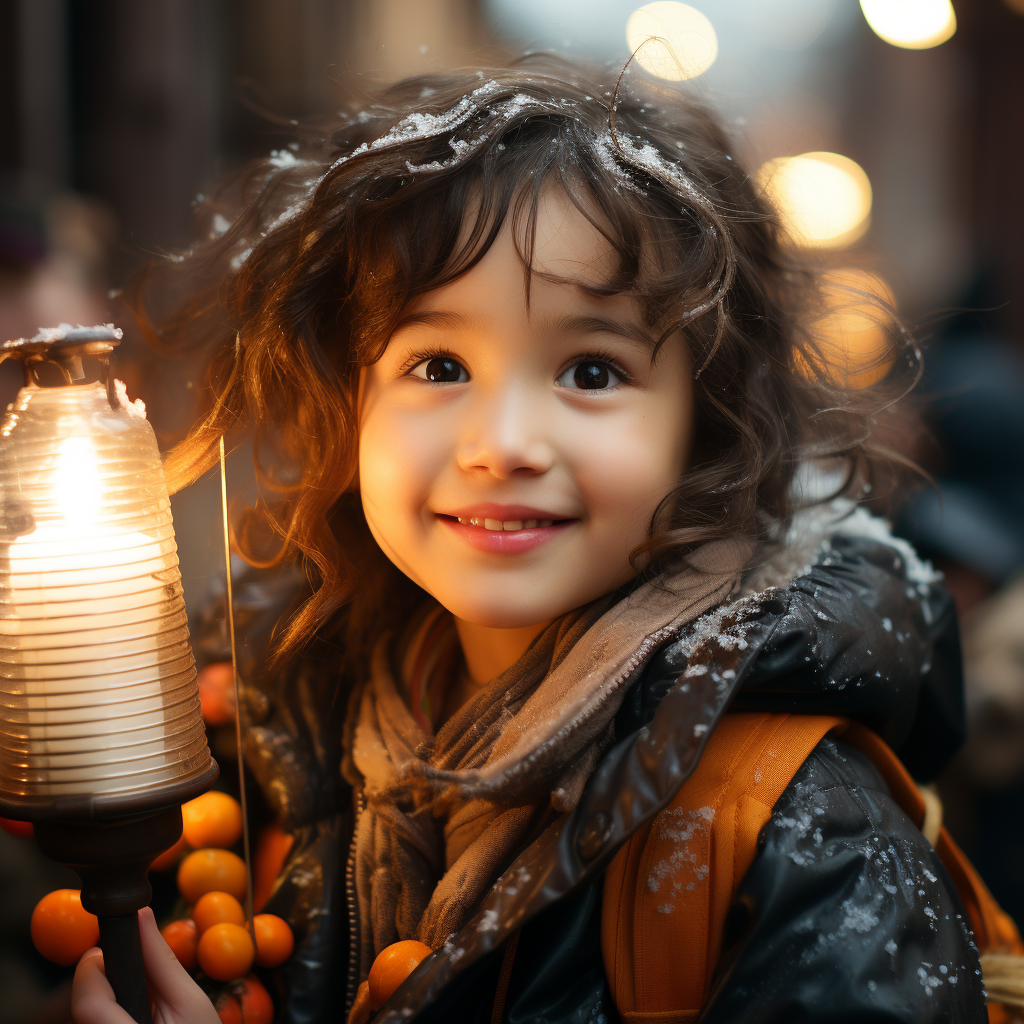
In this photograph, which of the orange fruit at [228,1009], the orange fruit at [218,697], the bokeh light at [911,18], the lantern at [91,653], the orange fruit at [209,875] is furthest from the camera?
the bokeh light at [911,18]

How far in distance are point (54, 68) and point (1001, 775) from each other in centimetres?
340

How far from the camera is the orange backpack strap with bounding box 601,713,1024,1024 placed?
745 millimetres

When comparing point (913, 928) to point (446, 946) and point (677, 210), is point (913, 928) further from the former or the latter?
point (677, 210)

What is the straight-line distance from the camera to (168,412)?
1300mm

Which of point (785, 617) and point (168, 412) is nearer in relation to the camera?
point (785, 617)

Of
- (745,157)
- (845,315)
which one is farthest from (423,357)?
(845,315)

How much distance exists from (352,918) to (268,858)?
0.23 metres

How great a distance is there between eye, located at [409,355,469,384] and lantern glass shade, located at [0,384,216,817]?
29 cm

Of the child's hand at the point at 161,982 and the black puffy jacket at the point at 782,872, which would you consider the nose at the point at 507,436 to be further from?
the child's hand at the point at 161,982

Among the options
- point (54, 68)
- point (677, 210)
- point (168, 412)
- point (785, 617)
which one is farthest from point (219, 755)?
point (54, 68)

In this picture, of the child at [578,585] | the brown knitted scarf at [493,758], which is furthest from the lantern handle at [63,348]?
the brown knitted scarf at [493,758]

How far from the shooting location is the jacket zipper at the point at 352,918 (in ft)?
3.16

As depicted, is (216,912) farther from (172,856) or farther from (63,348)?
(63,348)

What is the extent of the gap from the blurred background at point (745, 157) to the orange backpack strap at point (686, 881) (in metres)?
0.64
